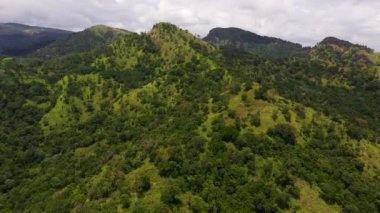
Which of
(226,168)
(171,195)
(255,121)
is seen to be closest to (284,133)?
(255,121)

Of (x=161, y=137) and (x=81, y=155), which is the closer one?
(x=161, y=137)

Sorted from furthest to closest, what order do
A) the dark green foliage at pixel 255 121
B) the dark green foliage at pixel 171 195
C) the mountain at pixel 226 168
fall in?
1. the dark green foliage at pixel 255 121
2. the mountain at pixel 226 168
3. the dark green foliage at pixel 171 195

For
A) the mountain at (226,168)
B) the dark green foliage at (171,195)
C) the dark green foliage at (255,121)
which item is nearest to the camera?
the dark green foliage at (171,195)

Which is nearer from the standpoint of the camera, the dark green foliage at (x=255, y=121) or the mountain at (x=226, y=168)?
the mountain at (x=226, y=168)

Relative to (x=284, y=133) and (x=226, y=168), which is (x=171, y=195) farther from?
(x=284, y=133)

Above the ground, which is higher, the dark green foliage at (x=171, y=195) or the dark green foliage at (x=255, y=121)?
the dark green foliage at (x=255, y=121)

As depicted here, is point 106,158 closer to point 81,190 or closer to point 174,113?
point 81,190

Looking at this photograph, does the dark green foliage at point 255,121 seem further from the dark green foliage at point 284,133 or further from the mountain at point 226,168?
the dark green foliage at point 284,133

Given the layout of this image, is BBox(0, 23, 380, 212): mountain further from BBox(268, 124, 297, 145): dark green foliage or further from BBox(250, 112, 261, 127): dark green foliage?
BBox(268, 124, 297, 145): dark green foliage

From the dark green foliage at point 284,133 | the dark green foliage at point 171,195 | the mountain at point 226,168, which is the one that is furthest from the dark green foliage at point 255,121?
the dark green foliage at point 171,195

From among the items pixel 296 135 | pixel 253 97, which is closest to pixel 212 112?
pixel 253 97

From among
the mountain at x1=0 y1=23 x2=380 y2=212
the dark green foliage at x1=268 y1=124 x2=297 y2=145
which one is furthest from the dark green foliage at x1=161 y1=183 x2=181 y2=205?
the dark green foliage at x1=268 y1=124 x2=297 y2=145
